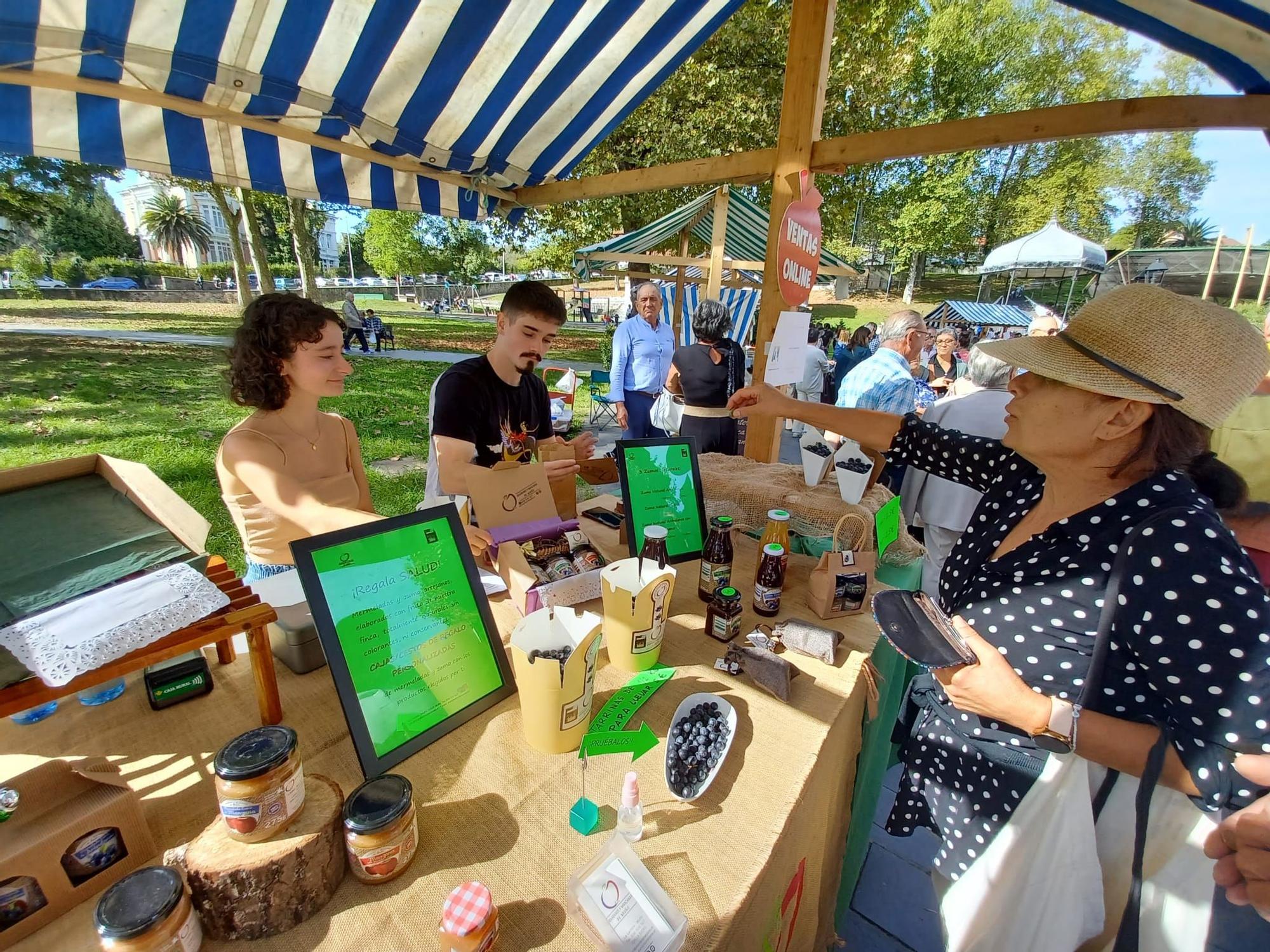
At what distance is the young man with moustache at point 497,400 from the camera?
235 cm

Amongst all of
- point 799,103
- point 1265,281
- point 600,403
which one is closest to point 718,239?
point 600,403

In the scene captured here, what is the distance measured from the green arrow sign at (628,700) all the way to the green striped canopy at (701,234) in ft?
19.4

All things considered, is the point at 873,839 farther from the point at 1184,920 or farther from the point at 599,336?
the point at 599,336

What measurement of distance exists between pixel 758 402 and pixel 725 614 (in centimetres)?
100

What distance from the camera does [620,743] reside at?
3.59ft

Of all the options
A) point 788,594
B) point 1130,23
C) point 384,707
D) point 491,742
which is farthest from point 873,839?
point 1130,23

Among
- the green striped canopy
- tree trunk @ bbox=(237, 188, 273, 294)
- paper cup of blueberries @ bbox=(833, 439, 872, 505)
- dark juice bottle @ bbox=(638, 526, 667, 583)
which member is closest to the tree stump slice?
dark juice bottle @ bbox=(638, 526, 667, 583)

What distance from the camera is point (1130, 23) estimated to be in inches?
79.2

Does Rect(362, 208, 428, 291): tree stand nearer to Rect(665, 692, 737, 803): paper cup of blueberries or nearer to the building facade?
the building facade

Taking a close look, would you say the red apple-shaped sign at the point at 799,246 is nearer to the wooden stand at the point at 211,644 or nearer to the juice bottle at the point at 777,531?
the juice bottle at the point at 777,531

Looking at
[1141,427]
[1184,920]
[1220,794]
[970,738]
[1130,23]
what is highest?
[1130,23]

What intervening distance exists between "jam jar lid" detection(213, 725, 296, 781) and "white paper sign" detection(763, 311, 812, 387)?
2.52m

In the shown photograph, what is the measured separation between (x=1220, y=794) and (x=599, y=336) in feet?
78.3

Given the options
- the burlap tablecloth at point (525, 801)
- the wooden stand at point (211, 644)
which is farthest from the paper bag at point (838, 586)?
the wooden stand at point (211, 644)
